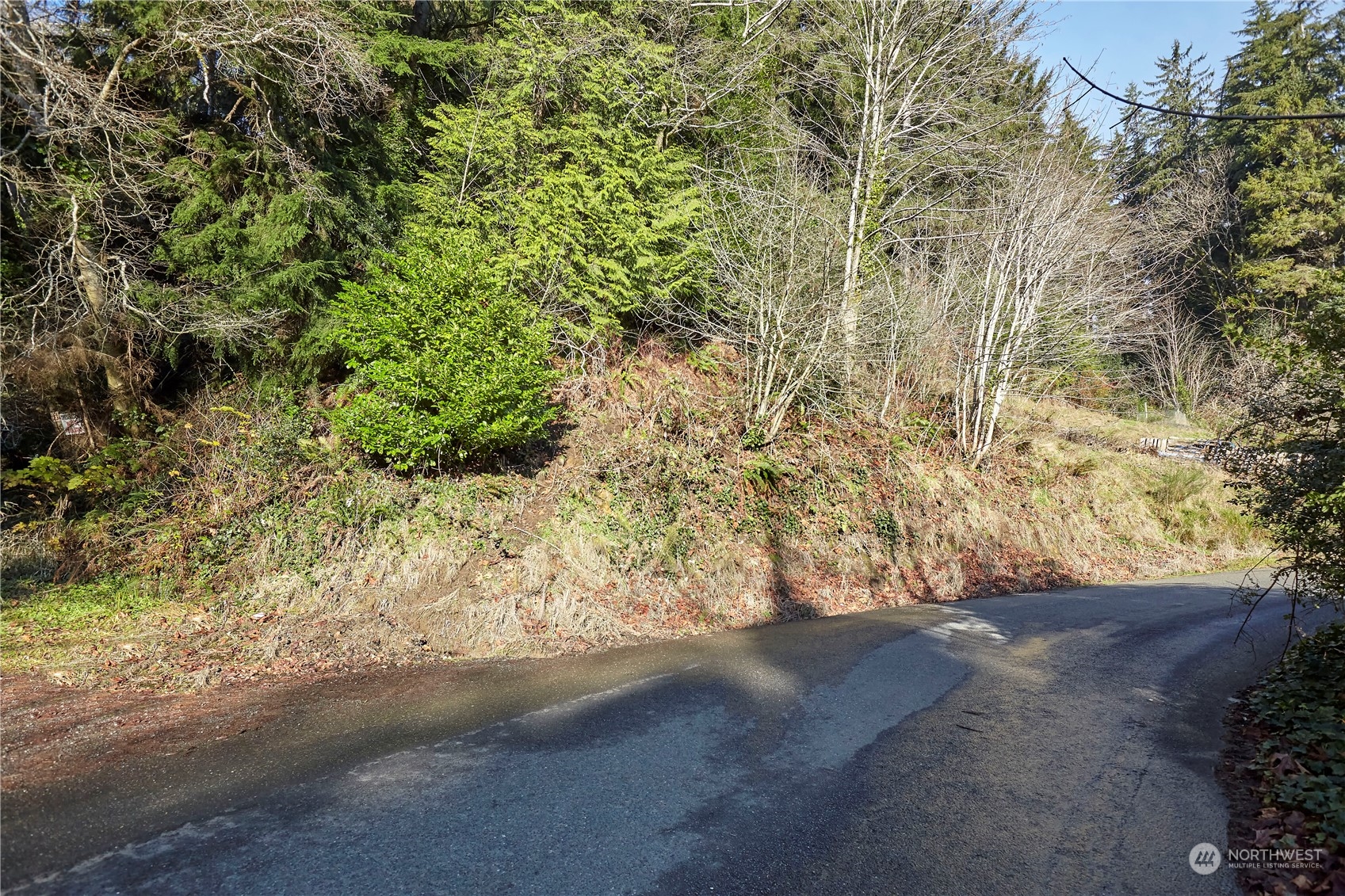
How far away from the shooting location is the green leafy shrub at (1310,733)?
3.92m

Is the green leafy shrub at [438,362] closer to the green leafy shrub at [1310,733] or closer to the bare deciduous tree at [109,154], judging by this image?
the bare deciduous tree at [109,154]

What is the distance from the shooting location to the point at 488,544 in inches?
324

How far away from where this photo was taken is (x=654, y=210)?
11828 mm

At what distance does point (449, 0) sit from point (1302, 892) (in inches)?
A: 776

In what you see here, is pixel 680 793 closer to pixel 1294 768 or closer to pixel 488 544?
pixel 1294 768

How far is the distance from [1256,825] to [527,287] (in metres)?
11.0

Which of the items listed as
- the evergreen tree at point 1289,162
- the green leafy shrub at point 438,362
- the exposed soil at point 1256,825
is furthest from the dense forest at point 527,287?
the evergreen tree at point 1289,162

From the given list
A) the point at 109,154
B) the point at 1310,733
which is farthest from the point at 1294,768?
the point at 109,154

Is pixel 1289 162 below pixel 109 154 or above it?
above

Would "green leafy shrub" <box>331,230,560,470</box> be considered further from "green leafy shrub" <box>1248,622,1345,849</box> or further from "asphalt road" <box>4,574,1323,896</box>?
Answer: "green leafy shrub" <box>1248,622,1345,849</box>

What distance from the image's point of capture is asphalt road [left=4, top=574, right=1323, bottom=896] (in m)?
3.36

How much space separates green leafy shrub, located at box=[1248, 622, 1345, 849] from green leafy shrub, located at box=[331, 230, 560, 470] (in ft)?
26.3

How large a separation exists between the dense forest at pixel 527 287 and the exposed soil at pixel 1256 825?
5.28 ft

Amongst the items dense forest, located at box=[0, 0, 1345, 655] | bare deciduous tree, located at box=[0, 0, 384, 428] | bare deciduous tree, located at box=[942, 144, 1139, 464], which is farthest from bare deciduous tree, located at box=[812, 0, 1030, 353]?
bare deciduous tree, located at box=[0, 0, 384, 428]
